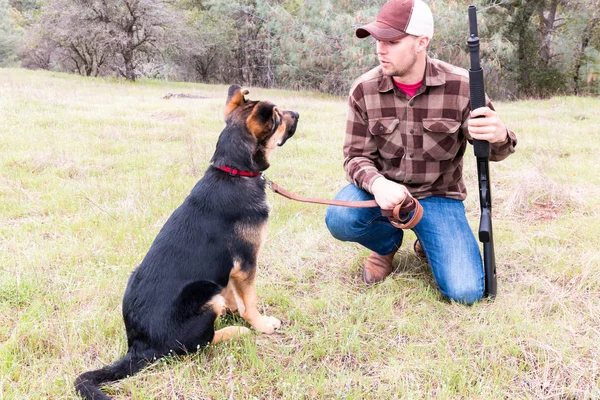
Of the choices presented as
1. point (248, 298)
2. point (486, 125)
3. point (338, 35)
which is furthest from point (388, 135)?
point (338, 35)

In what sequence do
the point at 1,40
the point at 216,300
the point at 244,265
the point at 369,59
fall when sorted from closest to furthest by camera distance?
the point at 216,300 < the point at 244,265 < the point at 369,59 < the point at 1,40

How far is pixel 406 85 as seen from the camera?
3.59 metres

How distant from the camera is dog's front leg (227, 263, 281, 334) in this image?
2.98m

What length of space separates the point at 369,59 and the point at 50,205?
18250 mm

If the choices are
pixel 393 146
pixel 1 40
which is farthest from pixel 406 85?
pixel 1 40

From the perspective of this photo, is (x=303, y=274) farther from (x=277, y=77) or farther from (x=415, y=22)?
(x=277, y=77)

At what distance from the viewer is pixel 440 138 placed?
11.8ft

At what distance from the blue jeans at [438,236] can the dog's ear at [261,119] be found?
41.7 inches

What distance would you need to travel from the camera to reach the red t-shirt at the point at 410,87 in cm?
357

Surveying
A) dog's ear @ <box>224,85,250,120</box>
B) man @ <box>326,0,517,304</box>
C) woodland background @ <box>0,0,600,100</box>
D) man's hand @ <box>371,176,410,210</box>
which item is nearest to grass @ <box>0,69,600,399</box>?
man @ <box>326,0,517,304</box>

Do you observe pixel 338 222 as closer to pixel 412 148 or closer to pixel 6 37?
pixel 412 148

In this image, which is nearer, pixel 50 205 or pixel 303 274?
pixel 303 274

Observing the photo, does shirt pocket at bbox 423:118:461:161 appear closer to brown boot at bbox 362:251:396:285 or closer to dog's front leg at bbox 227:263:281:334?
brown boot at bbox 362:251:396:285

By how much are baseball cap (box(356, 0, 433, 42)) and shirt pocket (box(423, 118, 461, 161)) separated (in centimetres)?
70
